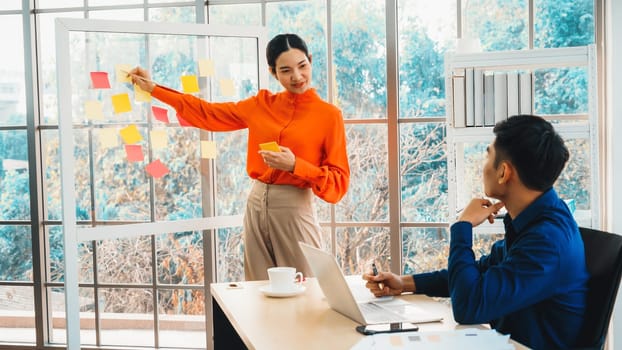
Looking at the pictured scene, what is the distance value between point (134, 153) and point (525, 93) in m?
1.91

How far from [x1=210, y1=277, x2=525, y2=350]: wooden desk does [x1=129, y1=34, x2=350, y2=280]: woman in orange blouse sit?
0.72 meters

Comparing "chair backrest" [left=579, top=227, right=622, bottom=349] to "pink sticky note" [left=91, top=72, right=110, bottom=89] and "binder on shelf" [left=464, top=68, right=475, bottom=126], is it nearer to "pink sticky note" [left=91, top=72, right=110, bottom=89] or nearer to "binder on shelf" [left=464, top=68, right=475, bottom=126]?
"binder on shelf" [left=464, top=68, right=475, bottom=126]

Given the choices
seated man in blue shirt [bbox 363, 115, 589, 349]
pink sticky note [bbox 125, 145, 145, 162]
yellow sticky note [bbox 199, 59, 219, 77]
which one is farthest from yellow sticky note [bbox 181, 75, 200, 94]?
seated man in blue shirt [bbox 363, 115, 589, 349]

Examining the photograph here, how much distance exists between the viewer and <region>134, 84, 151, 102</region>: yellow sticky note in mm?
3199

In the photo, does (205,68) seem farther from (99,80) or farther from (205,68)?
(99,80)

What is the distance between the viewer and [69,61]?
3.01 m

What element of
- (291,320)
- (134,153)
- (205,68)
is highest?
(205,68)

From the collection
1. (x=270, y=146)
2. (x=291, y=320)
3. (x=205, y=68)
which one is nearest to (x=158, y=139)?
(x=205, y=68)

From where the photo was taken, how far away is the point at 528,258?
1.49 metres

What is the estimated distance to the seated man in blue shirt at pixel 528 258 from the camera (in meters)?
1.49

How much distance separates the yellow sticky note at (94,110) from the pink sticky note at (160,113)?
25 cm

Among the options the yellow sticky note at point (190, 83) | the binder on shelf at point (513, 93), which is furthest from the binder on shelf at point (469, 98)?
the yellow sticky note at point (190, 83)

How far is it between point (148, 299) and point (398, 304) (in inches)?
88.6

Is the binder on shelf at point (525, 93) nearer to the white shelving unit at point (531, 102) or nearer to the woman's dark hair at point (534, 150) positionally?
the white shelving unit at point (531, 102)
